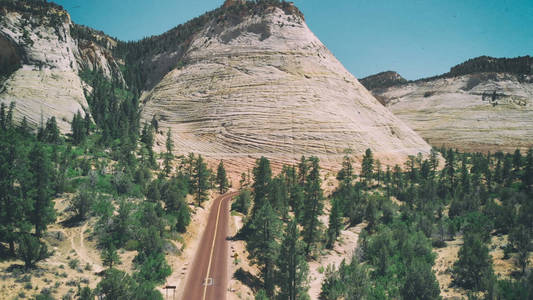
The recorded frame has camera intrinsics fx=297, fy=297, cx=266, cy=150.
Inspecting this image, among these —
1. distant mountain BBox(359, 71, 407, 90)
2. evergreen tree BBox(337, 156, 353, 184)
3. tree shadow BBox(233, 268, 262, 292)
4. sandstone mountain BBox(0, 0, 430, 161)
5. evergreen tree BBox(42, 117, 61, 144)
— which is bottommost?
tree shadow BBox(233, 268, 262, 292)

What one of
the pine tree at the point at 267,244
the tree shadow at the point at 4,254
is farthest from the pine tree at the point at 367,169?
the tree shadow at the point at 4,254

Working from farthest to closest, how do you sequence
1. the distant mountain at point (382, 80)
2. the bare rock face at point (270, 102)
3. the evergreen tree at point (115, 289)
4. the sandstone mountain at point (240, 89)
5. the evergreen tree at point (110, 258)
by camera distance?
the distant mountain at point (382, 80) < the bare rock face at point (270, 102) < the sandstone mountain at point (240, 89) < the evergreen tree at point (110, 258) < the evergreen tree at point (115, 289)

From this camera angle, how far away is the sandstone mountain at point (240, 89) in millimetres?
60469

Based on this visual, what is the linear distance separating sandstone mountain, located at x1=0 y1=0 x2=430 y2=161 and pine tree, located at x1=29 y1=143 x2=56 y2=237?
122 feet

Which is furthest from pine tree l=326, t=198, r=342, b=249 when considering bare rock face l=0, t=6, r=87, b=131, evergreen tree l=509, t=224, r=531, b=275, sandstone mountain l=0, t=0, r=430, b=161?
bare rock face l=0, t=6, r=87, b=131

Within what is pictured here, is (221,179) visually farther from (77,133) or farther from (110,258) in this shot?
(110,258)

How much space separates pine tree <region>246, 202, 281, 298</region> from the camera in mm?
22672

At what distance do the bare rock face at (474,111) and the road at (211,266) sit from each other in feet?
322

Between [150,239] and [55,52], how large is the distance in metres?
64.6

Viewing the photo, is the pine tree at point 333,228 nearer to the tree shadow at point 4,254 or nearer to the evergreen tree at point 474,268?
the evergreen tree at point 474,268

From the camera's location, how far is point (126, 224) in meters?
26.7

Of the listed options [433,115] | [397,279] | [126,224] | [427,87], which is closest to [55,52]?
[126,224]

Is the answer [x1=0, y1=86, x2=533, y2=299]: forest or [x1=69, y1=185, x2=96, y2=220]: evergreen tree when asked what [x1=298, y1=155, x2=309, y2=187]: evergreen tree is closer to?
[x1=0, y1=86, x2=533, y2=299]: forest

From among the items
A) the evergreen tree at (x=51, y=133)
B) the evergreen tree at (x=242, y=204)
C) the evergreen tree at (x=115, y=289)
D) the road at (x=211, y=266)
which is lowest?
the road at (x=211, y=266)
